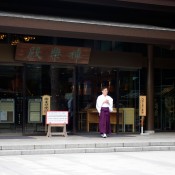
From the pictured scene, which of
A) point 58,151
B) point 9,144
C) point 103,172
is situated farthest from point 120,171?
point 9,144

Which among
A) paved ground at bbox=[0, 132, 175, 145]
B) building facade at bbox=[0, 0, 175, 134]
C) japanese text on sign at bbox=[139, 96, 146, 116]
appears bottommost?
paved ground at bbox=[0, 132, 175, 145]

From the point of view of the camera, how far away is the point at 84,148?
15195mm

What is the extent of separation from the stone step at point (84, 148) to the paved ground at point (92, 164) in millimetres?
467

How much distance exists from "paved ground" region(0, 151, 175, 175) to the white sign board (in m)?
3.60

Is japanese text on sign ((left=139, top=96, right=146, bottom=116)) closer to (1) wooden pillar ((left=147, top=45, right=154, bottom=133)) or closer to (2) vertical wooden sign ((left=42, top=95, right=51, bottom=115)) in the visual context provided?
(1) wooden pillar ((left=147, top=45, right=154, bottom=133))

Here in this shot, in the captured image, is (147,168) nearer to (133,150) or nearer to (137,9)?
(133,150)

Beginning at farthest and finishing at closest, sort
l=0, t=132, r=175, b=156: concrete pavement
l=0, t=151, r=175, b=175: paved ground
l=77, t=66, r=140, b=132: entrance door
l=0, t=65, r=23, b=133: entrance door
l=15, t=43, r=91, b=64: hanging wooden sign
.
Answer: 1. l=77, t=66, r=140, b=132: entrance door
2. l=0, t=65, r=23, b=133: entrance door
3. l=15, t=43, r=91, b=64: hanging wooden sign
4. l=0, t=132, r=175, b=156: concrete pavement
5. l=0, t=151, r=175, b=175: paved ground

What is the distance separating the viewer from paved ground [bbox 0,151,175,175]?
36.0 ft

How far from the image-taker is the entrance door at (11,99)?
18.9 meters

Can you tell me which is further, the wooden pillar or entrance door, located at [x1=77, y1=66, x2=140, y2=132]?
the wooden pillar

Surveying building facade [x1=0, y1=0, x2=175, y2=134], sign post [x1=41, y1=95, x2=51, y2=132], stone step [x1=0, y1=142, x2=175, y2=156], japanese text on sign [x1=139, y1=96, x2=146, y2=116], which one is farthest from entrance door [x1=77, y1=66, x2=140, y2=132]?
stone step [x1=0, y1=142, x2=175, y2=156]

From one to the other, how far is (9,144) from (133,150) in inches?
151

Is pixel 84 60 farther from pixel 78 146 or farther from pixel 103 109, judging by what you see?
pixel 78 146

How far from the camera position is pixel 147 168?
11648 mm
